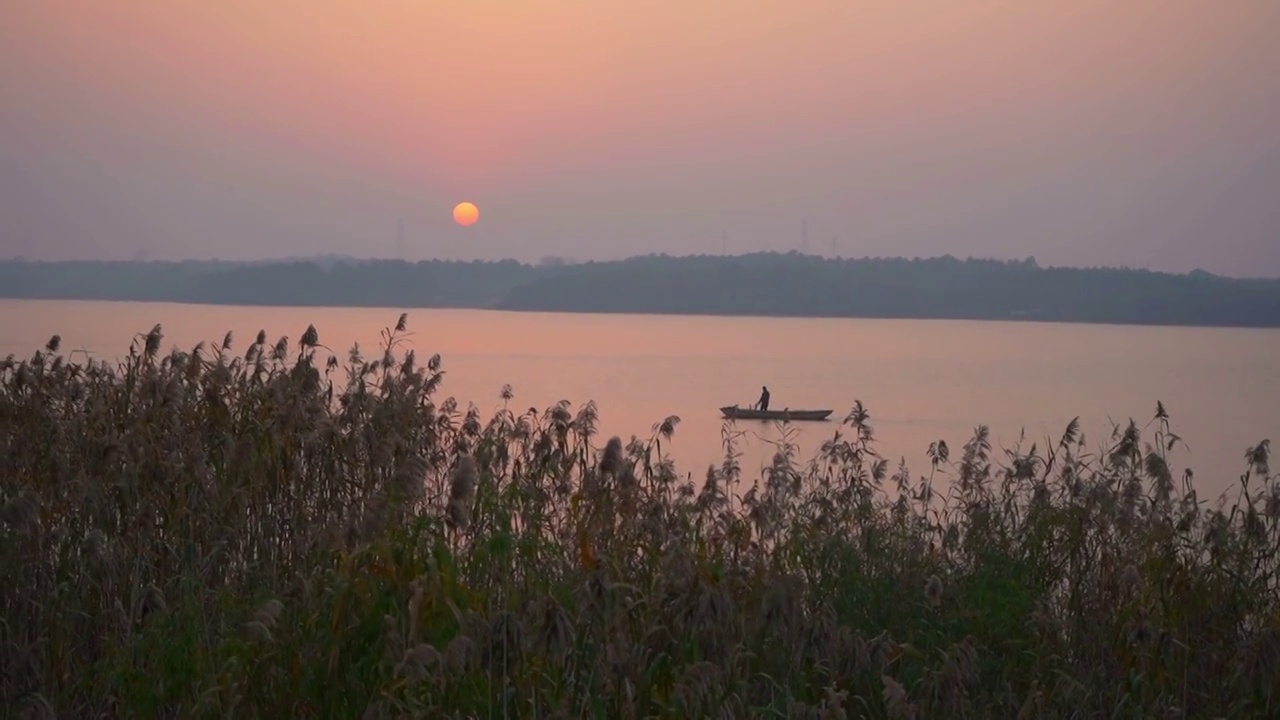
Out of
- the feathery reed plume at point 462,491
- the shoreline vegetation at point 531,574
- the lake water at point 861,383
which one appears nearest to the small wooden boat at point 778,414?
the lake water at point 861,383

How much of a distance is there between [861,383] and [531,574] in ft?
233

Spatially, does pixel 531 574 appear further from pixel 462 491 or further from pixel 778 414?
pixel 778 414

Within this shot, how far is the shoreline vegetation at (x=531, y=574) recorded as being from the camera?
5.25 meters

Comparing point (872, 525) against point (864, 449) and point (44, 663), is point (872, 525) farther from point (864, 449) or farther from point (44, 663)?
point (44, 663)

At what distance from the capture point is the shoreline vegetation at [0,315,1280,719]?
5.25 m

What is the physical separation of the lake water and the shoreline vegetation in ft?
11.6

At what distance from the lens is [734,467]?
37.3ft

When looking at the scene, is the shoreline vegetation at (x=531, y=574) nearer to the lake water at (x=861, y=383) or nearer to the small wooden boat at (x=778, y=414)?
the lake water at (x=861, y=383)

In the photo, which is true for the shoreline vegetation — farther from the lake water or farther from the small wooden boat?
the small wooden boat

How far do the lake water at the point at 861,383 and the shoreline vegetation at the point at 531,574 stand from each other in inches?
139

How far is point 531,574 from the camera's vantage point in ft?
22.3

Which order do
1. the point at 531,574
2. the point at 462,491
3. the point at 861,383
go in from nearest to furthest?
1. the point at 462,491
2. the point at 531,574
3. the point at 861,383

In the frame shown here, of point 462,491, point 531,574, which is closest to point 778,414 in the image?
point 531,574

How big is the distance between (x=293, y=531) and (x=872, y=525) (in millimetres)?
3843
